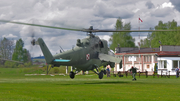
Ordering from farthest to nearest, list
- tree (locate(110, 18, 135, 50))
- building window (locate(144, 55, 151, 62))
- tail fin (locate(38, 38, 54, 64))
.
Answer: tree (locate(110, 18, 135, 50))
building window (locate(144, 55, 151, 62))
tail fin (locate(38, 38, 54, 64))

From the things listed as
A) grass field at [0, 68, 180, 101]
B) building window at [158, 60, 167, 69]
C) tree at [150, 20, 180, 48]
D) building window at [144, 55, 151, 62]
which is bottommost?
grass field at [0, 68, 180, 101]

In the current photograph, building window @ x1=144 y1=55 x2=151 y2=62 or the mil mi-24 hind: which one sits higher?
building window @ x1=144 y1=55 x2=151 y2=62

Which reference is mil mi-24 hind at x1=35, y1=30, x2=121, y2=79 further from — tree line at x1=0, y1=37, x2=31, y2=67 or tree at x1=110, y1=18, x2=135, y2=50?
tree at x1=110, y1=18, x2=135, y2=50

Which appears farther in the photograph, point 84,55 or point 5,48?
point 5,48

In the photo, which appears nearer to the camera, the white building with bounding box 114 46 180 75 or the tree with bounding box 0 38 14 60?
the white building with bounding box 114 46 180 75

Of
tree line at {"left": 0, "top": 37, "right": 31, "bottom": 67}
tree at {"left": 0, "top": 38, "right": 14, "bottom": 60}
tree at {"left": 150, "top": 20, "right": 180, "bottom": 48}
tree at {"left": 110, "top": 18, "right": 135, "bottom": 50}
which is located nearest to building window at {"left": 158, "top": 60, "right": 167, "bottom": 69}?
tree line at {"left": 0, "top": 37, "right": 31, "bottom": 67}

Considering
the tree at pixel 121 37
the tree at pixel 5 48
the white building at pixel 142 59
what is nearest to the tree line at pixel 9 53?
the tree at pixel 5 48

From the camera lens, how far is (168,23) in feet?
437

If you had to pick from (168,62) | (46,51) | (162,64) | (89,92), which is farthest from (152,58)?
(89,92)

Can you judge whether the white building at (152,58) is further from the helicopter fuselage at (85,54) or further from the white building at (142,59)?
the helicopter fuselage at (85,54)

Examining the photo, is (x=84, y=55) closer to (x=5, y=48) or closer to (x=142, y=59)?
(x=5, y=48)

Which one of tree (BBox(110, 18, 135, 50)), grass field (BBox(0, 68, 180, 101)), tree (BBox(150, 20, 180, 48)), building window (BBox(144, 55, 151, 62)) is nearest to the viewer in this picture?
grass field (BBox(0, 68, 180, 101))

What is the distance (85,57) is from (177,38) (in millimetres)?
88430

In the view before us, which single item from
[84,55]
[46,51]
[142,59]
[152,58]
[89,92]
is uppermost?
[152,58]
